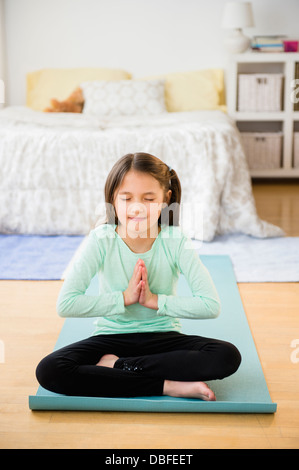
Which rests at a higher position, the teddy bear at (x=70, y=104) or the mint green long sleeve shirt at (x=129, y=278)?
the teddy bear at (x=70, y=104)

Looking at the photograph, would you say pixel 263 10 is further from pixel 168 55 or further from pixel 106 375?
pixel 106 375

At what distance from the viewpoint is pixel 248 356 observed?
1.71 m

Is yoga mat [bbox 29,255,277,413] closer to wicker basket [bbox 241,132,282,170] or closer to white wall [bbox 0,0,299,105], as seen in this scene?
wicker basket [bbox 241,132,282,170]

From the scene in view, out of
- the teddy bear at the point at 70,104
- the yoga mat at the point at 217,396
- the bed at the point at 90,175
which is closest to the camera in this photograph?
the yoga mat at the point at 217,396

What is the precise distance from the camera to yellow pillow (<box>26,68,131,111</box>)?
468cm

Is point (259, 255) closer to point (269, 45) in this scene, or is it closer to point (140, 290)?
point (140, 290)

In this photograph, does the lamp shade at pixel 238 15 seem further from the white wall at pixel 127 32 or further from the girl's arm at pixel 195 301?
the girl's arm at pixel 195 301

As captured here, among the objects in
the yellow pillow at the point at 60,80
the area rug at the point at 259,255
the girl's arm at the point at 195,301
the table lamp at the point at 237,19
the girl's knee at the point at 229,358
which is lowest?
the area rug at the point at 259,255

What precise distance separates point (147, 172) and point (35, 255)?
136cm

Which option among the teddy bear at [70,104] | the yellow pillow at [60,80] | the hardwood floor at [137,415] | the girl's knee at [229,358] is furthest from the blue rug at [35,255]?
the yellow pillow at [60,80]

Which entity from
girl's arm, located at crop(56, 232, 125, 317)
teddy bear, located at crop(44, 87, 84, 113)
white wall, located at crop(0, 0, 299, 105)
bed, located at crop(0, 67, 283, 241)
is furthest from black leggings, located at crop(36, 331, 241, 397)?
white wall, located at crop(0, 0, 299, 105)

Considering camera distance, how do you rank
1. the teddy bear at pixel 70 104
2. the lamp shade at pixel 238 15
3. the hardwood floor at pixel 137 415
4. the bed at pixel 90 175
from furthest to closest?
the lamp shade at pixel 238 15 → the teddy bear at pixel 70 104 → the bed at pixel 90 175 → the hardwood floor at pixel 137 415

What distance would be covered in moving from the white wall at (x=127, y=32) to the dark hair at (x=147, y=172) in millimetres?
3414

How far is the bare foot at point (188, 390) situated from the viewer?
1.43 metres
